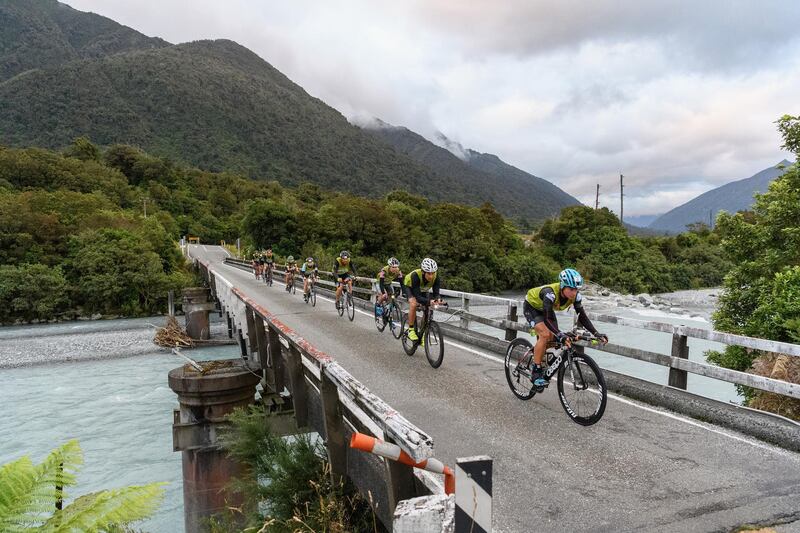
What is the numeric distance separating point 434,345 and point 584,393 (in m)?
3.36

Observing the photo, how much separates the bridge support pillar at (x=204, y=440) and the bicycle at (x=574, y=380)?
4.12 metres

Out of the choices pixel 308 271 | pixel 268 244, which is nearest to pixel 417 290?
pixel 308 271

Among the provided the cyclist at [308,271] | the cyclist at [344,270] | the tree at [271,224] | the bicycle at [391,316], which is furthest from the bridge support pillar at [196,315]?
the tree at [271,224]

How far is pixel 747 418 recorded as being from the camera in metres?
5.40

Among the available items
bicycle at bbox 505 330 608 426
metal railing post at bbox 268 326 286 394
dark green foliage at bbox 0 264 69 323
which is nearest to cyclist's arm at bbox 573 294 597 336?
bicycle at bbox 505 330 608 426

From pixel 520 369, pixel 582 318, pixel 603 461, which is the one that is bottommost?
pixel 603 461

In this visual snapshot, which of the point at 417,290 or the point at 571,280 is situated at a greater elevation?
the point at 571,280

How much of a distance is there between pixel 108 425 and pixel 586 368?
16.1 m

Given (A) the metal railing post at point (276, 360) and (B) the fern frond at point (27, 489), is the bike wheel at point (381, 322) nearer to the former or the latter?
(A) the metal railing post at point (276, 360)

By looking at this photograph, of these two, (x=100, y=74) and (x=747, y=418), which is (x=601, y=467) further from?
(x=100, y=74)

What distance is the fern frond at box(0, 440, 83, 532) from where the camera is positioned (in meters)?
3.15

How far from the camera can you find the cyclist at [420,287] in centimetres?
894

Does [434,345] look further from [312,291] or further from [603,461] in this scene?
[312,291]

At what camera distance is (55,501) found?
3402 mm
